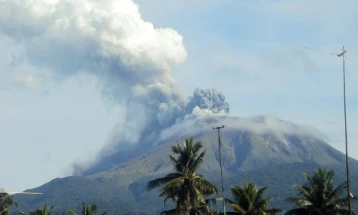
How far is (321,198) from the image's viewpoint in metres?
60.6

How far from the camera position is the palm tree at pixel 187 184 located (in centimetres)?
5369

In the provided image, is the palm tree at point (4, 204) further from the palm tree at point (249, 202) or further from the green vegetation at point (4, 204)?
the palm tree at point (249, 202)

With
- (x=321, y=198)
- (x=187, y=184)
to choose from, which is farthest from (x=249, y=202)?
(x=321, y=198)

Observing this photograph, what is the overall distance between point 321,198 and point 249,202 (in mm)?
8422

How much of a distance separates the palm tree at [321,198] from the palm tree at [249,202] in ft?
13.6

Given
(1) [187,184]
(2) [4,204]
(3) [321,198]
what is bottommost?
(2) [4,204]

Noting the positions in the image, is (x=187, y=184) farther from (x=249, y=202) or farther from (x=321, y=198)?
(x=321, y=198)

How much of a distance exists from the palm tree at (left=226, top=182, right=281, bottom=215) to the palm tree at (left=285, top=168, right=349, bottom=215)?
4.15 metres

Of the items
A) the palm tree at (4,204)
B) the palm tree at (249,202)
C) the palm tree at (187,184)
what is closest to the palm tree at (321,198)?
the palm tree at (249,202)

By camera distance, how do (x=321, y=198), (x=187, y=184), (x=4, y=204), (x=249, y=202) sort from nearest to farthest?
(x=187, y=184), (x=249, y=202), (x=321, y=198), (x=4, y=204)

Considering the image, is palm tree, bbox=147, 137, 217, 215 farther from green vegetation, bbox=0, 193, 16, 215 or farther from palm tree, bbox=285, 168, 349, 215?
green vegetation, bbox=0, 193, 16, 215

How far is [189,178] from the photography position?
54969 mm

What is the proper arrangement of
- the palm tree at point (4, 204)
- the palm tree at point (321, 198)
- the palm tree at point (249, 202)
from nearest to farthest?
the palm tree at point (249, 202), the palm tree at point (321, 198), the palm tree at point (4, 204)

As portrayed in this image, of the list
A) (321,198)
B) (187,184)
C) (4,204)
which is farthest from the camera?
(4,204)
